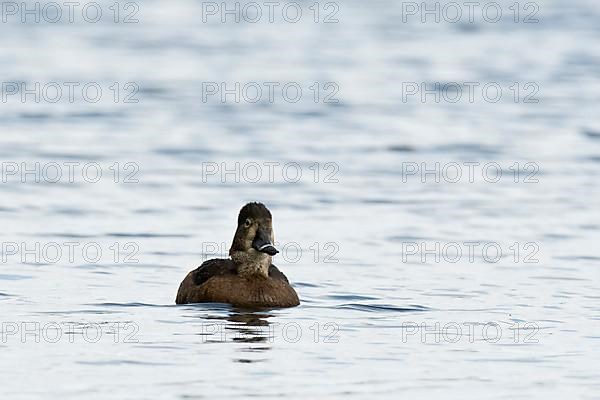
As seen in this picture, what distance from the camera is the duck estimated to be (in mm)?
15266

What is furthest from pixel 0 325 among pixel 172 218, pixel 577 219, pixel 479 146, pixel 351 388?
pixel 479 146

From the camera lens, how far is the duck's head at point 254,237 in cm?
1545

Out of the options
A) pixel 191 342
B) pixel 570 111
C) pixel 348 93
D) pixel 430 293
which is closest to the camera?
pixel 191 342

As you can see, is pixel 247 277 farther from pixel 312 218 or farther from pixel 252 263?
pixel 312 218

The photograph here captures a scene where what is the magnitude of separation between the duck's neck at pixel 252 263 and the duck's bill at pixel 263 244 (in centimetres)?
13

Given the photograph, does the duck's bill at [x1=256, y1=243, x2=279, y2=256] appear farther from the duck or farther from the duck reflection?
the duck reflection

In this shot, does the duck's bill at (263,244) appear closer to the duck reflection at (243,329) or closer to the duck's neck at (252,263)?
the duck's neck at (252,263)

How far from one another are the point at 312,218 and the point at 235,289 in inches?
193

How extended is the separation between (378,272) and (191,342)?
4120mm

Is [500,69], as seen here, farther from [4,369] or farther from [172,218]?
[4,369]

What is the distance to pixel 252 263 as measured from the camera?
51.2 feet

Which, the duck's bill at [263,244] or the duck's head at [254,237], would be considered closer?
the duck's bill at [263,244]

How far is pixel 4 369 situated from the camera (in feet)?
40.3

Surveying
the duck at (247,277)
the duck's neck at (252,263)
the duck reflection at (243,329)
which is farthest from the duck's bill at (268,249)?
the duck reflection at (243,329)
